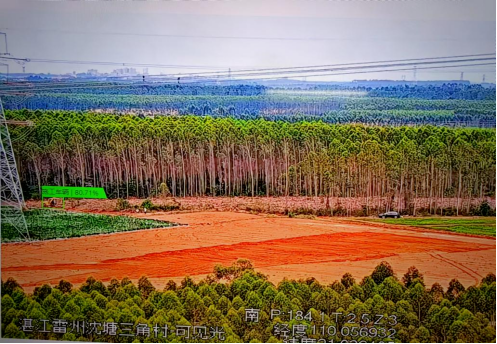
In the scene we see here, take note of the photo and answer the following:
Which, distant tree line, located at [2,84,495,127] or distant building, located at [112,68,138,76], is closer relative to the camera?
distant tree line, located at [2,84,495,127]

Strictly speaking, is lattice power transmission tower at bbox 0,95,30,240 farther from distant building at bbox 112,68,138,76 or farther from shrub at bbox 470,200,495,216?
shrub at bbox 470,200,495,216

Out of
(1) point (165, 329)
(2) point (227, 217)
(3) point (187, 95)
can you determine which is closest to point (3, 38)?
(3) point (187, 95)

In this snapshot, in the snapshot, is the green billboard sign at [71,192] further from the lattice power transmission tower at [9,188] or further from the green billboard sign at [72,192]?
the lattice power transmission tower at [9,188]

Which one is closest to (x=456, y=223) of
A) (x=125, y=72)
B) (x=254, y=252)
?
(x=254, y=252)

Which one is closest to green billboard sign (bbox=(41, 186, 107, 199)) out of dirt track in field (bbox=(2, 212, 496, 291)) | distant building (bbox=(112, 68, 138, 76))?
dirt track in field (bbox=(2, 212, 496, 291))

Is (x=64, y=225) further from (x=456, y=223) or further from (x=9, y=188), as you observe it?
(x=456, y=223)

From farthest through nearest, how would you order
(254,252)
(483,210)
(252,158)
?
(252,158) → (254,252) → (483,210)
